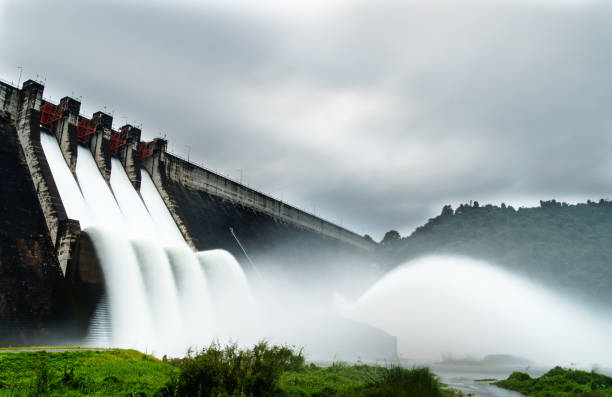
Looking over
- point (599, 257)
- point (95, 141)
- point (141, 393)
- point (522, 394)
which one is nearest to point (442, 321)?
point (522, 394)

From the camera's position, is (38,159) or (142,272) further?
(38,159)

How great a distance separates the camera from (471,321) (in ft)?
131

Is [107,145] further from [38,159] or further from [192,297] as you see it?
[192,297]

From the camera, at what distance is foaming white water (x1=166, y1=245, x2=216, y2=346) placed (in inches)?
923

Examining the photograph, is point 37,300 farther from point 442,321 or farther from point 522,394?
point 442,321

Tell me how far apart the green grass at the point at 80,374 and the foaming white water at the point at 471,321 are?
28426mm

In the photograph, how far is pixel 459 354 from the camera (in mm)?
35875

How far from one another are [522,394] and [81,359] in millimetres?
14249

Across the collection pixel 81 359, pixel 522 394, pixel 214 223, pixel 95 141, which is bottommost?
pixel 522 394

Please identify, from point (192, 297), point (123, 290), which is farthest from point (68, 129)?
point (192, 297)

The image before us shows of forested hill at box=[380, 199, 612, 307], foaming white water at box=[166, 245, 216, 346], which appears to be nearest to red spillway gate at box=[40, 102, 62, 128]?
foaming white water at box=[166, 245, 216, 346]

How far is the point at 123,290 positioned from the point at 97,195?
377 inches

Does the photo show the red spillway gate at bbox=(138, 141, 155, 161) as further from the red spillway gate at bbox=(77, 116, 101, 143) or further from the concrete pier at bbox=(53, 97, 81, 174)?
the concrete pier at bbox=(53, 97, 81, 174)

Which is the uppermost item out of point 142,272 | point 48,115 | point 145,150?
point 145,150
